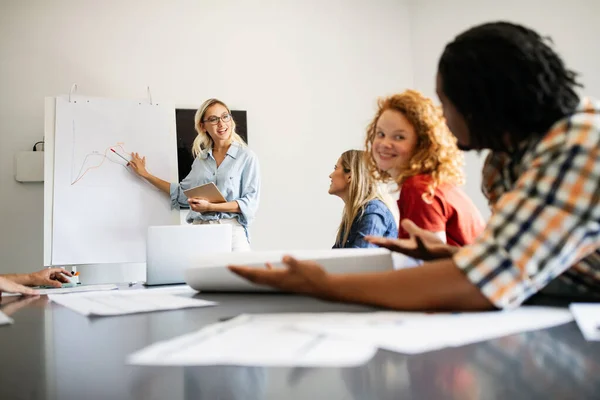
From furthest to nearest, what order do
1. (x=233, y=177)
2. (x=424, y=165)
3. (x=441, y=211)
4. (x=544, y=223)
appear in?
(x=233, y=177), (x=424, y=165), (x=441, y=211), (x=544, y=223)

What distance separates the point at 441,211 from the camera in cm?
151

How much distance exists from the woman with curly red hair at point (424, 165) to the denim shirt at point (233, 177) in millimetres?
1506

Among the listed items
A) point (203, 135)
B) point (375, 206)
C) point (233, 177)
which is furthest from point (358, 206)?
point (203, 135)

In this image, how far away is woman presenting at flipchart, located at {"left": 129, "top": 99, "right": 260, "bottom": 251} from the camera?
312cm

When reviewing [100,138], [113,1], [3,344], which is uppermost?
[113,1]

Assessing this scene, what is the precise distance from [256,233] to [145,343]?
3.25 meters

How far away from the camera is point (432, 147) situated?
1649 millimetres

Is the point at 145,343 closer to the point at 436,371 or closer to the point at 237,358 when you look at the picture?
the point at 237,358

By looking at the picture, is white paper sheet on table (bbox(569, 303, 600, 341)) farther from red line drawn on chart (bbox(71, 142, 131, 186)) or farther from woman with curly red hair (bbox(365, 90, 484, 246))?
red line drawn on chart (bbox(71, 142, 131, 186))

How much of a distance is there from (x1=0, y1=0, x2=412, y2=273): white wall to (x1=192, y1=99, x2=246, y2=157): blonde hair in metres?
0.37

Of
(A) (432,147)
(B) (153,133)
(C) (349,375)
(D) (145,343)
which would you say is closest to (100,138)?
(B) (153,133)

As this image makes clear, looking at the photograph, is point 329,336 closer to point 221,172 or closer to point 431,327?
point 431,327

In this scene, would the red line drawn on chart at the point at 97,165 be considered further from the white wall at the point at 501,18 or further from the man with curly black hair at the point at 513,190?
the man with curly black hair at the point at 513,190

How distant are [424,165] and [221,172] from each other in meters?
1.80
